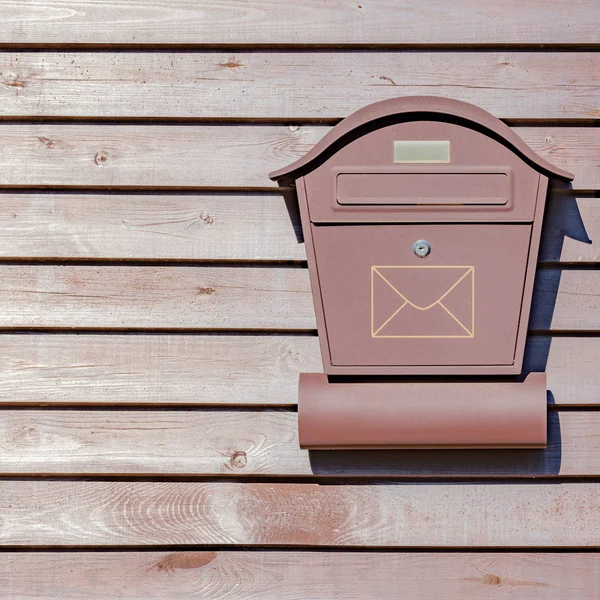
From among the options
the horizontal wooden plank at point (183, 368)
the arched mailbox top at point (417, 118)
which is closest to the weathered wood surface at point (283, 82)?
the arched mailbox top at point (417, 118)

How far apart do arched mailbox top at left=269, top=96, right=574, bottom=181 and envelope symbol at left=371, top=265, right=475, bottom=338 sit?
257 millimetres

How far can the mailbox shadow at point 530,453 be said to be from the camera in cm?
136

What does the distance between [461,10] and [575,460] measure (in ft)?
3.41

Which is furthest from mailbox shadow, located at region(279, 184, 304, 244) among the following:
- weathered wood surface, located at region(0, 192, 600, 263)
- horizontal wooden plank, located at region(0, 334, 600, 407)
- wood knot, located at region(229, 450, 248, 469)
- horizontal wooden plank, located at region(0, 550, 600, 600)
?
horizontal wooden plank, located at region(0, 550, 600, 600)

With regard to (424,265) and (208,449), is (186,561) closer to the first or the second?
(208,449)

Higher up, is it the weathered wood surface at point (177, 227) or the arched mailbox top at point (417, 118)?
the arched mailbox top at point (417, 118)

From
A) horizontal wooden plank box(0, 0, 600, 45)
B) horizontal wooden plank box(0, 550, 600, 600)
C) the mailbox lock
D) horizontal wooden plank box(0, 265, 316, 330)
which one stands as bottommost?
horizontal wooden plank box(0, 550, 600, 600)

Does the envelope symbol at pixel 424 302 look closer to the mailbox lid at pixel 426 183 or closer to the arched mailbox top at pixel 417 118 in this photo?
the mailbox lid at pixel 426 183

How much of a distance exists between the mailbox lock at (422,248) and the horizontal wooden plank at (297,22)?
0.49 metres

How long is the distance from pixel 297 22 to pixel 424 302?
0.71 metres

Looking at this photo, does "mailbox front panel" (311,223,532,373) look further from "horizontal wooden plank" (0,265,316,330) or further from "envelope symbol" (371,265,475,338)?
"horizontal wooden plank" (0,265,316,330)

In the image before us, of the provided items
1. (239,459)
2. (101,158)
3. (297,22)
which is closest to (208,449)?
(239,459)

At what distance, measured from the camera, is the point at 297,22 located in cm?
140

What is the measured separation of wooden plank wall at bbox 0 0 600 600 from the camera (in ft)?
4.49
